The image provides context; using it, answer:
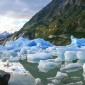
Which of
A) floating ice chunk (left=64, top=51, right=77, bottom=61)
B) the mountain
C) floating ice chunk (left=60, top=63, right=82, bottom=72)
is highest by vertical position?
the mountain

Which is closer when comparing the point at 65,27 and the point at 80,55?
the point at 80,55

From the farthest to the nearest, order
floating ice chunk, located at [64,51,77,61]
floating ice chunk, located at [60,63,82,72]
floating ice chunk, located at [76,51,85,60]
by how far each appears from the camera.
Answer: floating ice chunk, located at [64,51,77,61]
floating ice chunk, located at [76,51,85,60]
floating ice chunk, located at [60,63,82,72]

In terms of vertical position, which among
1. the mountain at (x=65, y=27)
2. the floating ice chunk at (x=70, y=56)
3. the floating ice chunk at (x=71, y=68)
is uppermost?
the mountain at (x=65, y=27)

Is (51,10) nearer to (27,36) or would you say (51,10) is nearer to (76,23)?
(27,36)

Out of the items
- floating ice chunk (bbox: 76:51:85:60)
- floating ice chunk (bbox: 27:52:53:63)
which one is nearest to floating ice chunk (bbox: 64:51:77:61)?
floating ice chunk (bbox: 76:51:85:60)

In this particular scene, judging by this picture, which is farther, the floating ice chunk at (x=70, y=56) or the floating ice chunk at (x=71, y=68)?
the floating ice chunk at (x=70, y=56)

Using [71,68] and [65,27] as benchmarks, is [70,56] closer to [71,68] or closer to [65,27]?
[71,68]

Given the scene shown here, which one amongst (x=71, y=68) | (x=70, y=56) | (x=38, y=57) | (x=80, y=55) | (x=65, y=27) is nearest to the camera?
(x=71, y=68)

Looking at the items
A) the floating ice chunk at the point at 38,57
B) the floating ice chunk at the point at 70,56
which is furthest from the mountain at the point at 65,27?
the floating ice chunk at the point at 70,56

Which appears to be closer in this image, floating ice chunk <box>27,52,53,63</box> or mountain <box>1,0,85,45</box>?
floating ice chunk <box>27,52,53,63</box>

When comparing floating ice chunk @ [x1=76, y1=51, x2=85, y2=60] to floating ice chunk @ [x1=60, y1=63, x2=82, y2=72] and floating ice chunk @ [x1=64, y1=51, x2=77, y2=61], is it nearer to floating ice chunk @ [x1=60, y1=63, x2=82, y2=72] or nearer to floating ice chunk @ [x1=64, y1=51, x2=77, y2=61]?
floating ice chunk @ [x1=64, y1=51, x2=77, y2=61]

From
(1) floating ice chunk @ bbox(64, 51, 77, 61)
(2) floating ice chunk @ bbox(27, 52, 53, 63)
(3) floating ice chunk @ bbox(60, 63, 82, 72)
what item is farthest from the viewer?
(2) floating ice chunk @ bbox(27, 52, 53, 63)

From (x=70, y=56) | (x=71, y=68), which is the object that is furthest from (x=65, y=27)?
(x=71, y=68)

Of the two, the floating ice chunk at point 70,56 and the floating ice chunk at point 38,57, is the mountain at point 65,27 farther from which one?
the floating ice chunk at point 70,56
